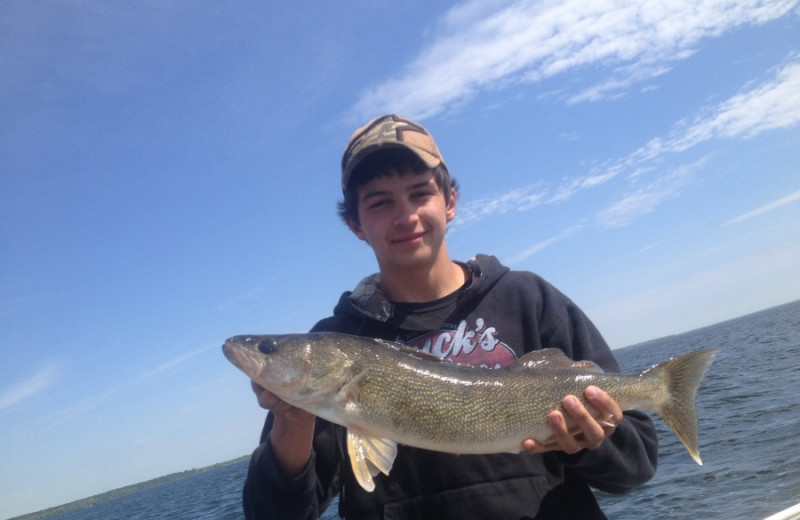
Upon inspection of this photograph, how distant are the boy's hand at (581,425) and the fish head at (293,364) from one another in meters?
1.30

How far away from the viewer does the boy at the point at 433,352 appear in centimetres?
327

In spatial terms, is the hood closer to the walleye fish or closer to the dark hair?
the walleye fish

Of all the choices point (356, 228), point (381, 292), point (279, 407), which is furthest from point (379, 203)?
point (279, 407)

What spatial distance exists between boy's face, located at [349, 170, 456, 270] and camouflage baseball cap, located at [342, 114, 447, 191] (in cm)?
17

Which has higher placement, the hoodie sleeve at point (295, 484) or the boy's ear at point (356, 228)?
the boy's ear at point (356, 228)

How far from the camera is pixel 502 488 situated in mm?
3225

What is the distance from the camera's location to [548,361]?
3.50m

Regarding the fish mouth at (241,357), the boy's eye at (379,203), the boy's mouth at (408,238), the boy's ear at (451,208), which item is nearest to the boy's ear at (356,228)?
the boy's eye at (379,203)

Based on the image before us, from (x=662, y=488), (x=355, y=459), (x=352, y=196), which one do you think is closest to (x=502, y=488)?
(x=355, y=459)

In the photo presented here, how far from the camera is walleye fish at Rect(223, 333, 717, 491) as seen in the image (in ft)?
10.8

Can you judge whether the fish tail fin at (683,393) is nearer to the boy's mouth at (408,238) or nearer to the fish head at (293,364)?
the boy's mouth at (408,238)

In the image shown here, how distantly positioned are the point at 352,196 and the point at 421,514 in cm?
223

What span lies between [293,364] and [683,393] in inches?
108

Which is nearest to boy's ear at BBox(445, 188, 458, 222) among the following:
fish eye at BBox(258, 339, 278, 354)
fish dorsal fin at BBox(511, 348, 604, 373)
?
fish dorsal fin at BBox(511, 348, 604, 373)
